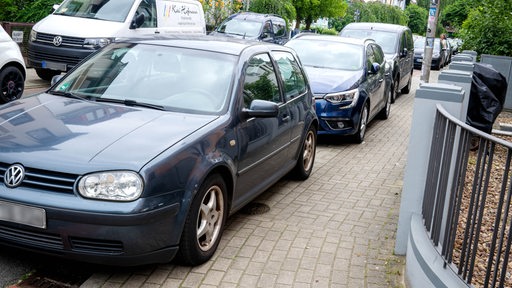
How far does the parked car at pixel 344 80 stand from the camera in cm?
939

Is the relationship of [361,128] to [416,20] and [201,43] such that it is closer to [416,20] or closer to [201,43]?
[201,43]

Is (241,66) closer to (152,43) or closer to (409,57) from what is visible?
(152,43)

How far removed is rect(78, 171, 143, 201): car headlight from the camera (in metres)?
3.77

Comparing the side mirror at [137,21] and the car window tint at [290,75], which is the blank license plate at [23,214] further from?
the side mirror at [137,21]

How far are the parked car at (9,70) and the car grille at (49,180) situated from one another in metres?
6.66

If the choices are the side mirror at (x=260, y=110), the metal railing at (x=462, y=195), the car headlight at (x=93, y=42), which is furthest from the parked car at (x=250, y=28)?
the metal railing at (x=462, y=195)

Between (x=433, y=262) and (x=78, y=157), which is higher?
(x=78, y=157)

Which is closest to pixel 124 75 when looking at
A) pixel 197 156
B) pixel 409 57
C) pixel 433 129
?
pixel 197 156

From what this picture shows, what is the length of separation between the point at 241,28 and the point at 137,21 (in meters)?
5.64

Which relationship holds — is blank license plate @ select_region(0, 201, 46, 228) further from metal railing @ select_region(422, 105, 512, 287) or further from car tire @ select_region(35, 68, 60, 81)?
car tire @ select_region(35, 68, 60, 81)

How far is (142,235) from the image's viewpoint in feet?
12.6

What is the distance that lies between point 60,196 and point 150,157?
0.61 meters

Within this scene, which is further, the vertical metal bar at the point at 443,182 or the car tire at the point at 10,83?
the car tire at the point at 10,83

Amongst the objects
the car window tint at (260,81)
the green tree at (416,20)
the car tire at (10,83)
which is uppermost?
the car window tint at (260,81)
